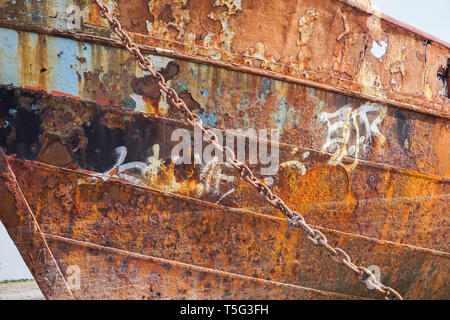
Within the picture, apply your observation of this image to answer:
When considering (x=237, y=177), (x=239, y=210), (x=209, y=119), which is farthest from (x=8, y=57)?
(x=239, y=210)

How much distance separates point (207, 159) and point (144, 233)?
0.67 metres

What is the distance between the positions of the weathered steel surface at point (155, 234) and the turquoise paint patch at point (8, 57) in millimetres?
529

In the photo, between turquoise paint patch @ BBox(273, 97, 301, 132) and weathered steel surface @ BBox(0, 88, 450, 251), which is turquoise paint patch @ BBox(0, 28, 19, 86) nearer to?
weathered steel surface @ BBox(0, 88, 450, 251)

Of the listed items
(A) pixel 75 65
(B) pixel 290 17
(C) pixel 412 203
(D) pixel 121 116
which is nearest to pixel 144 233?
(D) pixel 121 116

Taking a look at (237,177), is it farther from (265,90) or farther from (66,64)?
(66,64)

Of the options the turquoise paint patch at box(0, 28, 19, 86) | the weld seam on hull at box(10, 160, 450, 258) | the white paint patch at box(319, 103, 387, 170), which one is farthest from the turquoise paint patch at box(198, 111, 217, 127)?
the turquoise paint patch at box(0, 28, 19, 86)

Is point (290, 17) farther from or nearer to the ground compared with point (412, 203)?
farther from the ground

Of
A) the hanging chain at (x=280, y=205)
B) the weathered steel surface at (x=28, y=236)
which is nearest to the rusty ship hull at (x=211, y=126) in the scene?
the weathered steel surface at (x=28, y=236)

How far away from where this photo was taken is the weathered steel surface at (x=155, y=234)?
9.23 feet

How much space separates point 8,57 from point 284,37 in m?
1.86

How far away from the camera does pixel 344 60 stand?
10.6ft

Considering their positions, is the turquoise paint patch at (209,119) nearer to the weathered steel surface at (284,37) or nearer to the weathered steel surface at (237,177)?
the weathered steel surface at (237,177)

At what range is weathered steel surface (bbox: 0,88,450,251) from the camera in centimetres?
277

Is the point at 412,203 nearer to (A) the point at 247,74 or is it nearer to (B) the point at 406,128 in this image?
(B) the point at 406,128
